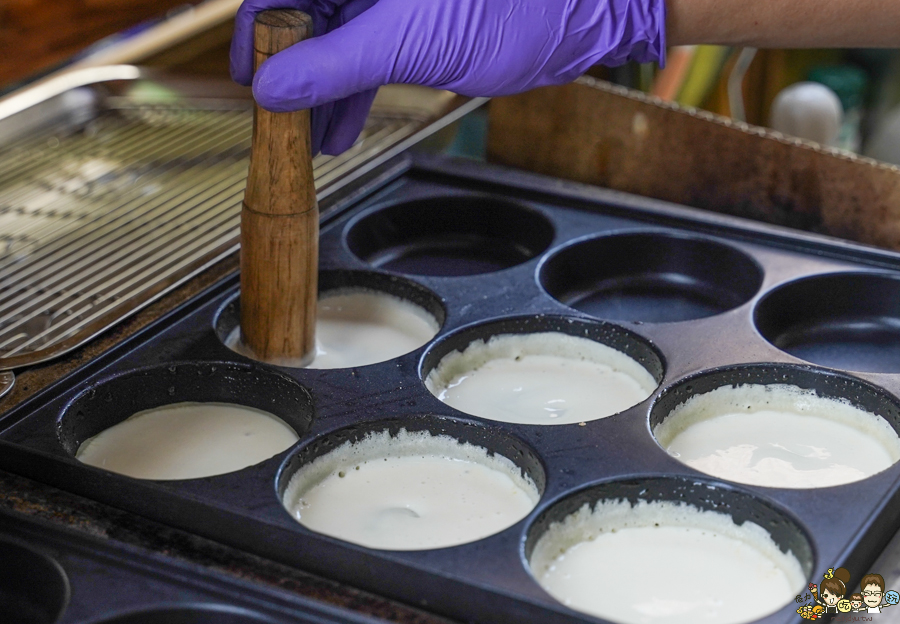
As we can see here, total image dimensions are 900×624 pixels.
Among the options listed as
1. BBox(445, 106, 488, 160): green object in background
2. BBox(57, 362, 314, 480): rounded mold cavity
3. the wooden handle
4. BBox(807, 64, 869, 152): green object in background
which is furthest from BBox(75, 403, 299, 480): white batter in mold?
BBox(807, 64, 869, 152): green object in background

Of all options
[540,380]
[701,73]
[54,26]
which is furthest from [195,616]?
[701,73]

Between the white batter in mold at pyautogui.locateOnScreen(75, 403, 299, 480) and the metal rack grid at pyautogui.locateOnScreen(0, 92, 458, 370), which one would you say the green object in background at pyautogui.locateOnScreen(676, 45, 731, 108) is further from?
the white batter in mold at pyautogui.locateOnScreen(75, 403, 299, 480)

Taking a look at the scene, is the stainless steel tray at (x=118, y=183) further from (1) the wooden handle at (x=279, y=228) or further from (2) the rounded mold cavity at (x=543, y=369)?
(2) the rounded mold cavity at (x=543, y=369)

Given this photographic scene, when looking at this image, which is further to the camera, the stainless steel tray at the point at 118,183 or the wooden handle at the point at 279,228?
the stainless steel tray at the point at 118,183

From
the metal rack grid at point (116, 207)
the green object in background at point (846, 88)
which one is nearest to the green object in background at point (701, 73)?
the green object in background at point (846, 88)

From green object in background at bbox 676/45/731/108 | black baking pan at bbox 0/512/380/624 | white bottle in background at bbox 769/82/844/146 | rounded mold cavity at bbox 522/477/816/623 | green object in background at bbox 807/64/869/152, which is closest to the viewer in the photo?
black baking pan at bbox 0/512/380/624

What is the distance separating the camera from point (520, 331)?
1736mm

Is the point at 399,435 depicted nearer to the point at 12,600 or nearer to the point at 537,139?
the point at 12,600

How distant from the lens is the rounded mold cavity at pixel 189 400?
57.9 inches

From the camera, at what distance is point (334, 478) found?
142 cm

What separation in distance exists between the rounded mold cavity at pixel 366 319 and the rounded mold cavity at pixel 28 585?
54 centimetres

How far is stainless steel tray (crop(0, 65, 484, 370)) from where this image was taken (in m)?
1.73

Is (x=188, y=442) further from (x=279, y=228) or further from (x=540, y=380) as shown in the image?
(x=540, y=380)

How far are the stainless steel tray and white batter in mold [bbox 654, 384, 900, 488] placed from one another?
35.1 inches
